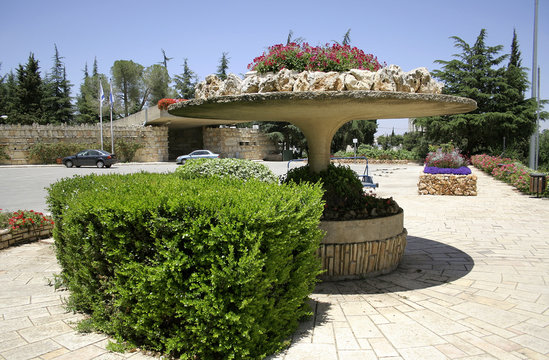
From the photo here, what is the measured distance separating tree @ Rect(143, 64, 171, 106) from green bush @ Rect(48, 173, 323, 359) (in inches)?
1745

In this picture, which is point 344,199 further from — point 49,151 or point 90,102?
point 90,102

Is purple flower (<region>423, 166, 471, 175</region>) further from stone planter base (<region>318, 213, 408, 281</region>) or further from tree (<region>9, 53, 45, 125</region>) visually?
tree (<region>9, 53, 45, 125</region>)

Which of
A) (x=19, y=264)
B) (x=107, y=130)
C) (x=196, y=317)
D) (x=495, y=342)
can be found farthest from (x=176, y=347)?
(x=107, y=130)

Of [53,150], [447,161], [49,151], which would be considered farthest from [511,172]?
[49,151]

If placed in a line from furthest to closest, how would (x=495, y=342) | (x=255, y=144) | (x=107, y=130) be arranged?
1. (x=255, y=144)
2. (x=107, y=130)
3. (x=495, y=342)

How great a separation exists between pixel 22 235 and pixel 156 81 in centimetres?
4107

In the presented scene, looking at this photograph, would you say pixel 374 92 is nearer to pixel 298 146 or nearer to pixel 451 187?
pixel 451 187

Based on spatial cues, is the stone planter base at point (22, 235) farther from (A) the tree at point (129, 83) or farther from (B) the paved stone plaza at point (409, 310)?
(A) the tree at point (129, 83)

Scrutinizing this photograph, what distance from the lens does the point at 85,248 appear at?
325 cm

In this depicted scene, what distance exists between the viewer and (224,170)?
21.5 feet

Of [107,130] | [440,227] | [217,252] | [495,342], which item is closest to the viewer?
[217,252]

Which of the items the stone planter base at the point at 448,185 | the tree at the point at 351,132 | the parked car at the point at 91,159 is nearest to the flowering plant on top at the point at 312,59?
the stone planter base at the point at 448,185

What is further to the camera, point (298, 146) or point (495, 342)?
point (298, 146)

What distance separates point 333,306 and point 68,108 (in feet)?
160
